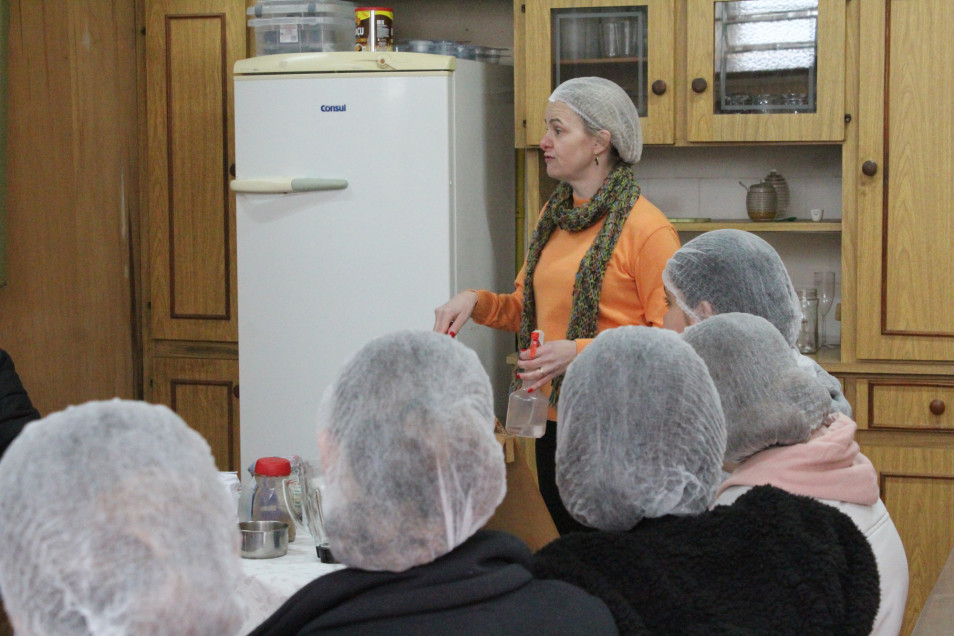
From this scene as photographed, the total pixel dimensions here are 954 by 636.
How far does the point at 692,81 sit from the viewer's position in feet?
9.45

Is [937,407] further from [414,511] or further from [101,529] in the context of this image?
[101,529]

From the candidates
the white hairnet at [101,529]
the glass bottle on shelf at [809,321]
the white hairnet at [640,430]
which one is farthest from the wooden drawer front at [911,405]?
the white hairnet at [101,529]

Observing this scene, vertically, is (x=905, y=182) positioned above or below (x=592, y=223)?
above

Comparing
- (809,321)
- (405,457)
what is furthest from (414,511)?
(809,321)

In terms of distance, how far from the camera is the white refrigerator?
2.75m

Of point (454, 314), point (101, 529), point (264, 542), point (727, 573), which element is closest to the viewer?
point (101, 529)

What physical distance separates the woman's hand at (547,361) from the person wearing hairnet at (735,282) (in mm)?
381

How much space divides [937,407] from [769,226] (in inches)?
26.0

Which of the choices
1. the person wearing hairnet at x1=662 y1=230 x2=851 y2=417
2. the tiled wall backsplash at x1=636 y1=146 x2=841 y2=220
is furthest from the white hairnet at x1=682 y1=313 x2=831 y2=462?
the tiled wall backsplash at x1=636 y1=146 x2=841 y2=220

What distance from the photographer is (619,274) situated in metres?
2.20

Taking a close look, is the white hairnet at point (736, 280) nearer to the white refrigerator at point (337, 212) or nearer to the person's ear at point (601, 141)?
the person's ear at point (601, 141)

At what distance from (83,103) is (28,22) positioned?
0.28m

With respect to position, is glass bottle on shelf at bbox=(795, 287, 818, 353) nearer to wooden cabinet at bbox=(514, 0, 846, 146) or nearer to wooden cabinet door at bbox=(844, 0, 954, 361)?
wooden cabinet door at bbox=(844, 0, 954, 361)

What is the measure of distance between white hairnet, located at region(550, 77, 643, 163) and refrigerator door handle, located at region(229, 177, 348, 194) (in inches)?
28.8
